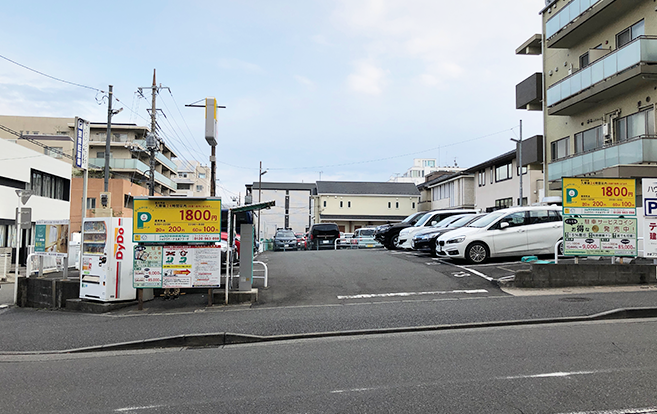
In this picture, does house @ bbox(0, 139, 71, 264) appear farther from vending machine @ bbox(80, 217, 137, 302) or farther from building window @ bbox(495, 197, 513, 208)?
building window @ bbox(495, 197, 513, 208)

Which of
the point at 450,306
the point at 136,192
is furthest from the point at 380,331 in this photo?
the point at 136,192

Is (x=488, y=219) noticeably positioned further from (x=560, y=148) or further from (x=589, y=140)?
(x=560, y=148)

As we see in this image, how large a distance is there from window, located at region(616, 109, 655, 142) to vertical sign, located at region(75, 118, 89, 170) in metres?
20.7

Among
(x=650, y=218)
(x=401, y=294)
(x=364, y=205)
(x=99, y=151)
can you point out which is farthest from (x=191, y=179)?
(x=650, y=218)

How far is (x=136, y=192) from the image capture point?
146 ft

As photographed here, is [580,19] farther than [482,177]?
No

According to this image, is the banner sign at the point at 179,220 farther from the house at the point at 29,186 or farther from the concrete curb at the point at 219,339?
the house at the point at 29,186

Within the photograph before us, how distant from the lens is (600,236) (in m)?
11.8

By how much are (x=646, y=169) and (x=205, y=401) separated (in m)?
18.0

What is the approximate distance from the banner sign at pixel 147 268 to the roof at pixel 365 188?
50405 mm

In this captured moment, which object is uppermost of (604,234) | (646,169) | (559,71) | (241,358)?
(559,71)

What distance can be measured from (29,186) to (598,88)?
2959 cm

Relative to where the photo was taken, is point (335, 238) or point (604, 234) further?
point (335, 238)

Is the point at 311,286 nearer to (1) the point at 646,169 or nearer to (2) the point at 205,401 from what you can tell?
(2) the point at 205,401
